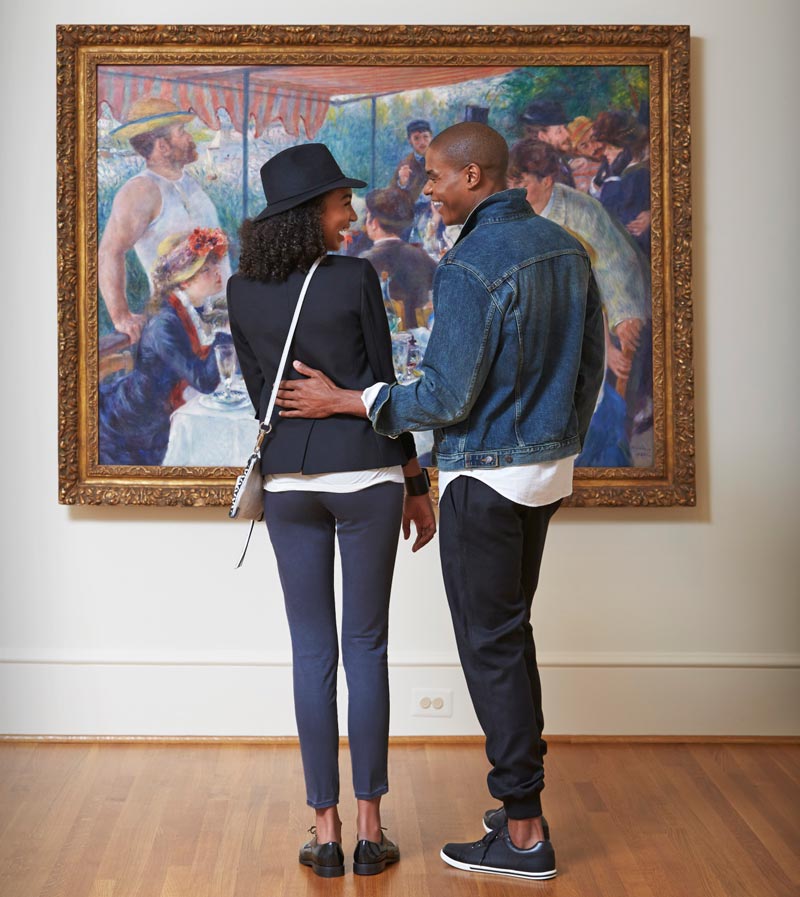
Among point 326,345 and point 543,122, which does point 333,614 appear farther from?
point 543,122

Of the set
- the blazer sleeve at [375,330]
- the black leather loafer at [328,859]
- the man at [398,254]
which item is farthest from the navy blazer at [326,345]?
the man at [398,254]

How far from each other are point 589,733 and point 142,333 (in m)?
2.01

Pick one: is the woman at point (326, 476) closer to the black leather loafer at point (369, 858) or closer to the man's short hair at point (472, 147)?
the black leather loafer at point (369, 858)

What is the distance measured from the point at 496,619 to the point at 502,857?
0.59 m

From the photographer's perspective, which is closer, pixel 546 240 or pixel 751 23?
pixel 546 240

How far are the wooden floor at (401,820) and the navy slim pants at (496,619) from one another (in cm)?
28

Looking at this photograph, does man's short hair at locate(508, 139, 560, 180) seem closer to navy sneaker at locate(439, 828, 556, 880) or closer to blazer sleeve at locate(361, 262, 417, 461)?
blazer sleeve at locate(361, 262, 417, 461)

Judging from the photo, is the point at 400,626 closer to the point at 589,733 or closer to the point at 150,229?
the point at 589,733

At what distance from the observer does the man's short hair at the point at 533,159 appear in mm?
3732

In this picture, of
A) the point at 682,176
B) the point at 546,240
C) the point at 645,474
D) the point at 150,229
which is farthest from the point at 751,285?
the point at 150,229

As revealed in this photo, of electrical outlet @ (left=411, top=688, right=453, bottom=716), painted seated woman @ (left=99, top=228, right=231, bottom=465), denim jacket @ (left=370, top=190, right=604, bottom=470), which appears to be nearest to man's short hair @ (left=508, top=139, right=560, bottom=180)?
painted seated woman @ (left=99, top=228, right=231, bottom=465)

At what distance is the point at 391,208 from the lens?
3746mm

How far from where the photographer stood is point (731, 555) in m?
3.85

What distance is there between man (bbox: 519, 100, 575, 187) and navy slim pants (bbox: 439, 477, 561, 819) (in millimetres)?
1458
